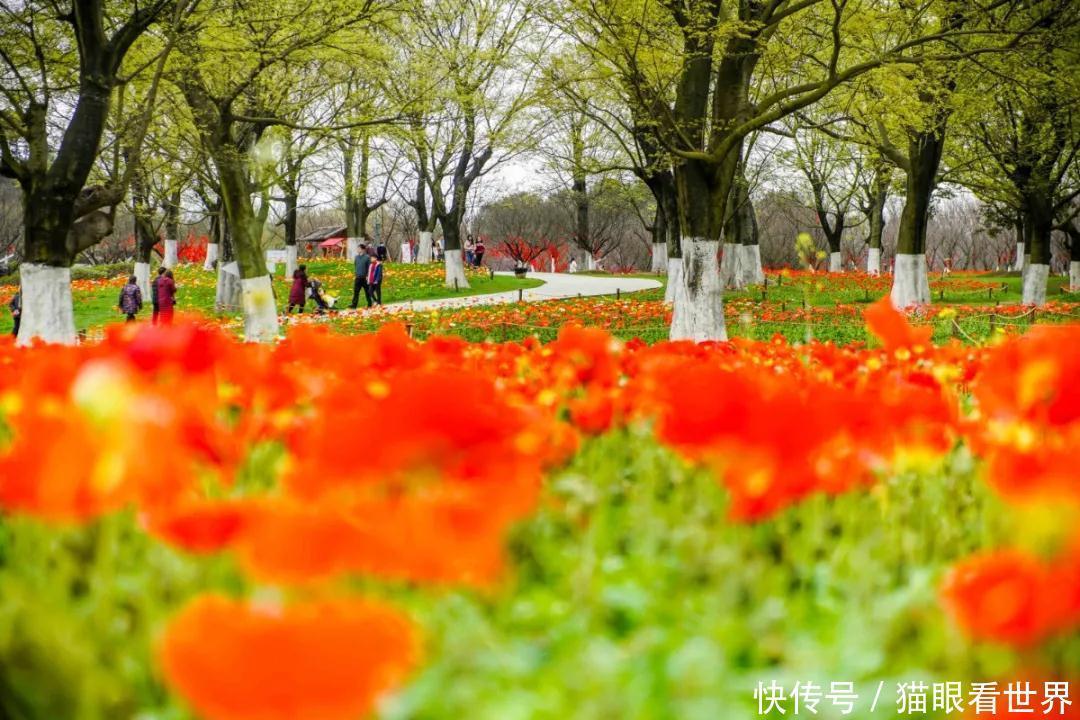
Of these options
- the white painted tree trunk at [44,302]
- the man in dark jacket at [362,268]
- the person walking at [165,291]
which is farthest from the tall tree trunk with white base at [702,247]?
the person walking at [165,291]

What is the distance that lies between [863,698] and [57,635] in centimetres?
95

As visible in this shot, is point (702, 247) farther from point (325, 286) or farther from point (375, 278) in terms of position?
point (325, 286)

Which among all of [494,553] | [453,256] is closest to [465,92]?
[453,256]

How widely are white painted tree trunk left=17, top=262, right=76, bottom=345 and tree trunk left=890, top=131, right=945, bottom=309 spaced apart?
52.6ft

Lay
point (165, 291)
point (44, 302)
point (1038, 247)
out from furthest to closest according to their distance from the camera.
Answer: point (1038, 247) < point (165, 291) < point (44, 302)

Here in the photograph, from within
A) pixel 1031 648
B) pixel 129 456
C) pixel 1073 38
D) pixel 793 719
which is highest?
pixel 1073 38

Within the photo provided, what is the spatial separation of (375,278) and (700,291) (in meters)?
11.9

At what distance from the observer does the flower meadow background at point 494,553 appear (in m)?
0.85

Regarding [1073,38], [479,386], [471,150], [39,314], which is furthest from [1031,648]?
[471,150]

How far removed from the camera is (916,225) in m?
19.2

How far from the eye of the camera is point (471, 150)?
90.1 ft

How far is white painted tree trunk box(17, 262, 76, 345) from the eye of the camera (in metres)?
10.3

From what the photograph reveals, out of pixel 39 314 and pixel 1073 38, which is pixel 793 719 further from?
pixel 1073 38

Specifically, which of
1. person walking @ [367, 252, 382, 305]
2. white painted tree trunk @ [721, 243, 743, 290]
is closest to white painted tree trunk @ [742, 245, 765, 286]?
white painted tree trunk @ [721, 243, 743, 290]
